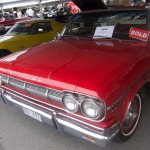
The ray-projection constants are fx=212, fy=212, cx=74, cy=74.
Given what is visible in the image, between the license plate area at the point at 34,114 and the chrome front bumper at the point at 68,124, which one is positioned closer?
→ the chrome front bumper at the point at 68,124

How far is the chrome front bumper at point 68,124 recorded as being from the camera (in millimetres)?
2096

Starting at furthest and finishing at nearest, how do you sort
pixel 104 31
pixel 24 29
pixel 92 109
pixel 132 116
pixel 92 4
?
1. pixel 24 29
2. pixel 92 4
3. pixel 104 31
4. pixel 132 116
5. pixel 92 109

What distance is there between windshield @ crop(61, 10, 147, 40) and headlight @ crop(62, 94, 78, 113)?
1.46 meters

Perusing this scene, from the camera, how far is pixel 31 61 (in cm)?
277

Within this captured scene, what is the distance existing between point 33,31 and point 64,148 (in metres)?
→ 4.76

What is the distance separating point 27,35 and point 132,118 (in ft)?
15.6

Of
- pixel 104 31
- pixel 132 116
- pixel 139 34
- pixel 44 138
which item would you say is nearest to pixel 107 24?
pixel 104 31

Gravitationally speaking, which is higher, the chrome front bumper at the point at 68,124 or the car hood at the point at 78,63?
the car hood at the point at 78,63

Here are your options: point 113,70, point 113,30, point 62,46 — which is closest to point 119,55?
point 113,70

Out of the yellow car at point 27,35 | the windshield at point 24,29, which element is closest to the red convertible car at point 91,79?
the yellow car at point 27,35

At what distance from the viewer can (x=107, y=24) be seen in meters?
3.38

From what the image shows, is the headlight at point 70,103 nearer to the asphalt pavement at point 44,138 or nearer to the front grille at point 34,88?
the front grille at point 34,88

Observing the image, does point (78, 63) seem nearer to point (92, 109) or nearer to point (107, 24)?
point (92, 109)

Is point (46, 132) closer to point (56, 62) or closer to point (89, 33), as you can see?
point (56, 62)
